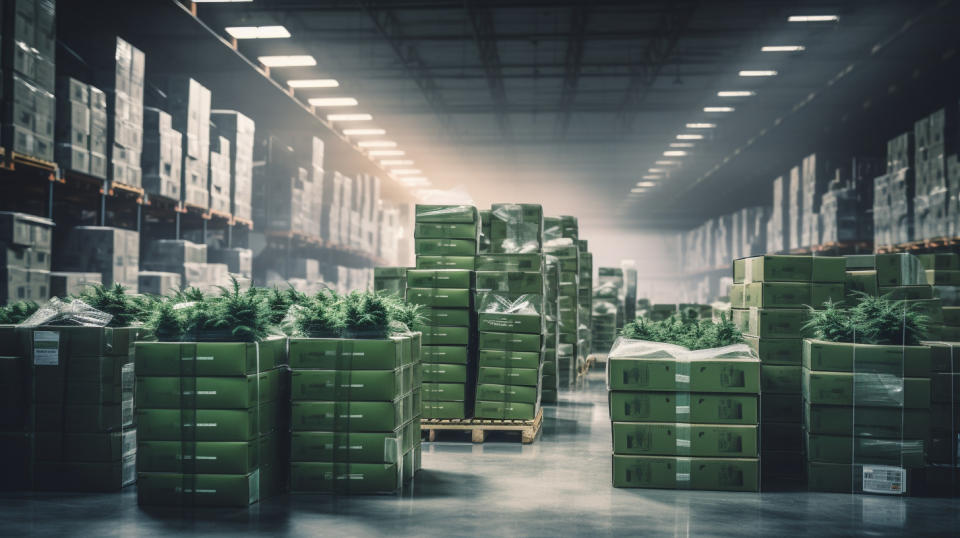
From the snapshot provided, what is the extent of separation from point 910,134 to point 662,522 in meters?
9.50

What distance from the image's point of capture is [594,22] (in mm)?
11102

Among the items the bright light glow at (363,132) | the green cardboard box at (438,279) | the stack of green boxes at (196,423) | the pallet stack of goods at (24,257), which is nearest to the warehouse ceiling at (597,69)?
the bright light glow at (363,132)

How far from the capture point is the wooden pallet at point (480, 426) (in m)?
6.70

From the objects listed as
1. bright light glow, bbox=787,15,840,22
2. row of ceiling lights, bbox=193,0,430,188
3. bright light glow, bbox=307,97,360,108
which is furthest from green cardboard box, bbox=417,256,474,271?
bright light glow, bbox=307,97,360,108

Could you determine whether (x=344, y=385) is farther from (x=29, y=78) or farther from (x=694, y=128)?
(x=694, y=128)

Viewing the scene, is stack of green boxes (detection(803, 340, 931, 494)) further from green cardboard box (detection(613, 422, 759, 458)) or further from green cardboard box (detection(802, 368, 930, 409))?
green cardboard box (detection(613, 422, 759, 458))

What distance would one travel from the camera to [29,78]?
625 cm

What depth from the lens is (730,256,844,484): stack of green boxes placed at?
18.1 feet

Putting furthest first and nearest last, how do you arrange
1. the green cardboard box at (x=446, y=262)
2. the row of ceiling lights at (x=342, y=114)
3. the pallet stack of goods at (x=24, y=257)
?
the row of ceiling lights at (x=342, y=114), the green cardboard box at (x=446, y=262), the pallet stack of goods at (x=24, y=257)

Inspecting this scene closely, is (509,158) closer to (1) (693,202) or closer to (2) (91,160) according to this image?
(1) (693,202)

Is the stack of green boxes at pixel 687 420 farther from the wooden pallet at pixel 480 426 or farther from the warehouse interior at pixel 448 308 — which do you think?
the wooden pallet at pixel 480 426

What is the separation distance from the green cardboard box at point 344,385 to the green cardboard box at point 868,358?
2.92 m

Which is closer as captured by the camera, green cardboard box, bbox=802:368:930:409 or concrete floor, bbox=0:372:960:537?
concrete floor, bbox=0:372:960:537

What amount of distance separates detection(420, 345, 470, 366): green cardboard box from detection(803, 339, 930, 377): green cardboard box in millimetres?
3078
